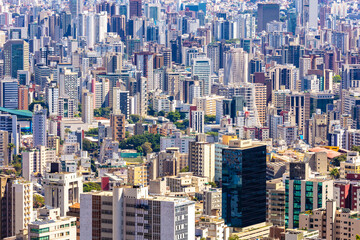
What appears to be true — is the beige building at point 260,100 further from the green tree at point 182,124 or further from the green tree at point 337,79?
the green tree at point 337,79

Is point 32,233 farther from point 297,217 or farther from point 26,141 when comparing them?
point 26,141

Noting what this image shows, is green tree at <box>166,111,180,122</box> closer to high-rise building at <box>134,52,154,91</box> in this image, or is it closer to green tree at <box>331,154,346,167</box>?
high-rise building at <box>134,52,154,91</box>

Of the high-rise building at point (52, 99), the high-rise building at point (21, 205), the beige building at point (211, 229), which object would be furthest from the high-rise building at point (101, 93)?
the beige building at point (211, 229)

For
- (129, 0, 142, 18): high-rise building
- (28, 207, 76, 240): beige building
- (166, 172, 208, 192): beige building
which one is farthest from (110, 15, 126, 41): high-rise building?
(28, 207, 76, 240): beige building

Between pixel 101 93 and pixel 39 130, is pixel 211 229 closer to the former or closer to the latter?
pixel 39 130

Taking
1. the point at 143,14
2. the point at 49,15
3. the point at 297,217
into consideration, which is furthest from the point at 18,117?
the point at 143,14

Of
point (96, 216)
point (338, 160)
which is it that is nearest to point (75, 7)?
point (338, 160)
